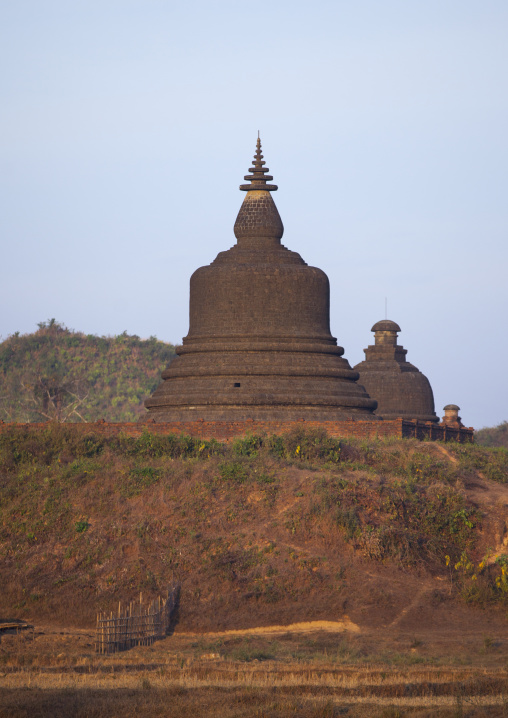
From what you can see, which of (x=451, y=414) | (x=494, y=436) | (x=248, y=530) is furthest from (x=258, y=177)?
(x=494, y=436)

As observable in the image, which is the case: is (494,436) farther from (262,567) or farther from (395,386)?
(262,567)

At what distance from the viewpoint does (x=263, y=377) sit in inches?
1448

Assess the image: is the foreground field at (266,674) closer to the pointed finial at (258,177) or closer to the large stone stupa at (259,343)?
the large stone stupa at (259,343)

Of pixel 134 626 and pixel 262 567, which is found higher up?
pixel 262 567

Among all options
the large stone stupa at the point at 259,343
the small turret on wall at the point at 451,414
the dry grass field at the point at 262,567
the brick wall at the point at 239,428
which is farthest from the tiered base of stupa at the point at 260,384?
the small turret on wall at the point at 451,414

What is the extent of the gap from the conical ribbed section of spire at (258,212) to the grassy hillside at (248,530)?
902 centimetres

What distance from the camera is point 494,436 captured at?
253 feet

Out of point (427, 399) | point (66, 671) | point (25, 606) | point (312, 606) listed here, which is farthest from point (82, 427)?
point (427, 399)

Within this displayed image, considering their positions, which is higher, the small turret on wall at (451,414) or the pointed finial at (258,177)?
the pointed finial at (258,177)

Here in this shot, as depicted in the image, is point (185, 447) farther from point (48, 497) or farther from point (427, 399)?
point (427, 399)

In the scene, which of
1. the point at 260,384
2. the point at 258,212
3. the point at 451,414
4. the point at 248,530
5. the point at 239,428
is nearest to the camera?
the point at 248,530

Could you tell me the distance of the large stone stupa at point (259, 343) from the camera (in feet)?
119

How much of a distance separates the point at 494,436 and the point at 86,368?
2908 centimetres

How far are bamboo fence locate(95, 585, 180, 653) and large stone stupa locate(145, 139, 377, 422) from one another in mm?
10587
